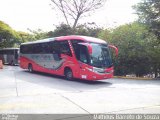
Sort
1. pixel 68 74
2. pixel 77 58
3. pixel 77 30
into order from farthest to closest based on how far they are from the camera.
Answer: pixel 77 30 → pixel 68 74 → pixel 77 58

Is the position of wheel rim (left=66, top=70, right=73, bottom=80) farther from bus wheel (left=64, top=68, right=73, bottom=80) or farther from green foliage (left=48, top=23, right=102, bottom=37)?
green foliage (left=48, top=23, right=102, bottom=37)

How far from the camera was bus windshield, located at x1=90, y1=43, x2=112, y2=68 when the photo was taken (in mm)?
14539

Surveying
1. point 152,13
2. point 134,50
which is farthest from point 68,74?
point 152,13

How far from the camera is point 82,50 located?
48.8ft

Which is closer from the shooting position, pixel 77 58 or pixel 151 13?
pixel 77 58

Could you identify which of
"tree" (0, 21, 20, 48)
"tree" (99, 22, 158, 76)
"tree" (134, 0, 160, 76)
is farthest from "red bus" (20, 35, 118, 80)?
"tree" (0, 21, 20, 48)

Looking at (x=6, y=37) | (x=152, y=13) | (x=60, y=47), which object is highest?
(x=152, y=13)

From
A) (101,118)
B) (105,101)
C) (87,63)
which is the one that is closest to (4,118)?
(101,118)

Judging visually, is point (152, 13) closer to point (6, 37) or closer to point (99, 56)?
point (99, 56)

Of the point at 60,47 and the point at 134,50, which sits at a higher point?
the point at 60,47

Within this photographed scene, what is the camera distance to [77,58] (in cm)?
1530

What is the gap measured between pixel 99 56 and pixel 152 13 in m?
13.0

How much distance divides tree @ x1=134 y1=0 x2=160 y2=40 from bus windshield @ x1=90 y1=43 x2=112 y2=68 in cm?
1105

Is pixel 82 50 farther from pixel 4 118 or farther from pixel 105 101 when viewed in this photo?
pixel 4 118
